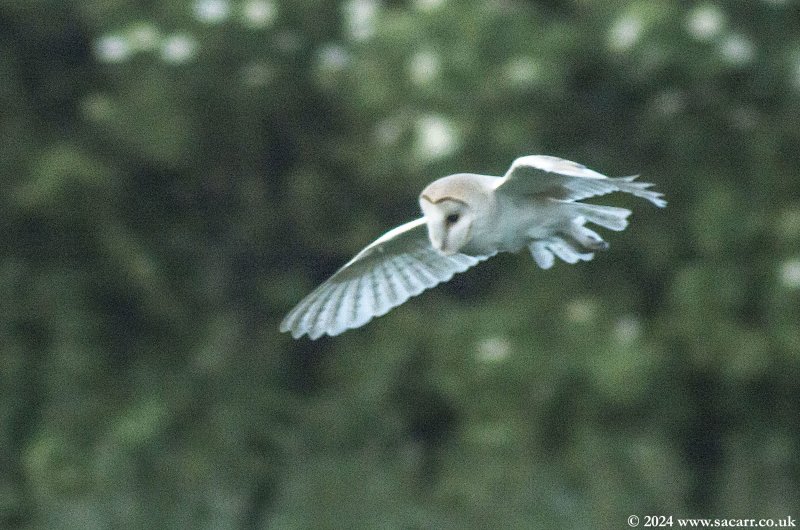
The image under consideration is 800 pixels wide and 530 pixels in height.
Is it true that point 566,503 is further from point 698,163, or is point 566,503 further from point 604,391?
point 698,163

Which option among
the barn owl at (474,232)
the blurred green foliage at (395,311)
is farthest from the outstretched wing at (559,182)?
the blurred green foliage at (395,311)

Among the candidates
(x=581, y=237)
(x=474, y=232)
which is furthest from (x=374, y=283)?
(x=474, y=232)

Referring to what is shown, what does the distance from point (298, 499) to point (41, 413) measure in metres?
1.04

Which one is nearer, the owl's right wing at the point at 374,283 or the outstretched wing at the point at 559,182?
the outstretched wing at the point at 559,182

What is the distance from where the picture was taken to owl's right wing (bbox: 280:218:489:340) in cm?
288

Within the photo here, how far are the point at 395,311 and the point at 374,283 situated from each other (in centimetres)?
281

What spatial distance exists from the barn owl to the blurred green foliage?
184 centimetres

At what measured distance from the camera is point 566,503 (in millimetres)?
5289

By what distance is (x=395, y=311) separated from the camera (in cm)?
578

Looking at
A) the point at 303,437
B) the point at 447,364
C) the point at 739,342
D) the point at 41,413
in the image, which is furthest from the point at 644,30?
the point at 41,413

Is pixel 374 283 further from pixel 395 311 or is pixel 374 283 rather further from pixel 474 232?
pixel 395 311

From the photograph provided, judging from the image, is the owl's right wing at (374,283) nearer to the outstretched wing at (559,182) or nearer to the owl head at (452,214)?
the outstretched wing at (559,182)

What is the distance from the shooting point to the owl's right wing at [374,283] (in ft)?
9.45

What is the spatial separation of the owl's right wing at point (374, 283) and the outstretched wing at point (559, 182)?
15.4 inches
